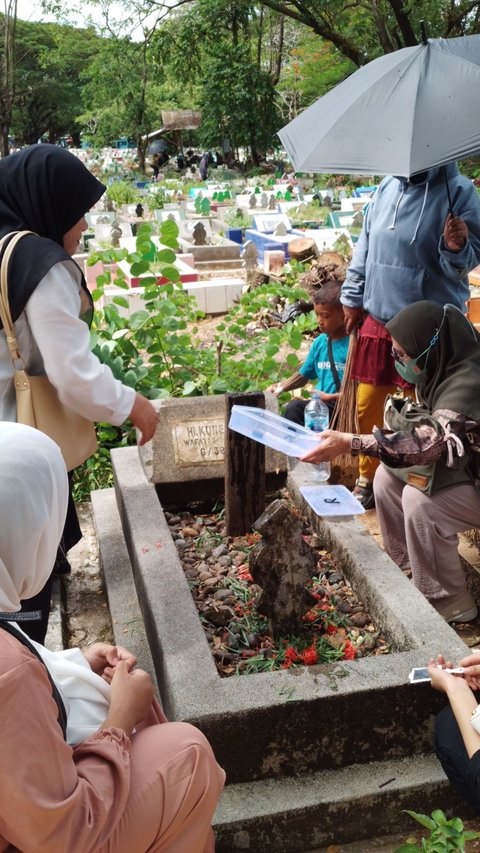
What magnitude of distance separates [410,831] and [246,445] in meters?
1.51

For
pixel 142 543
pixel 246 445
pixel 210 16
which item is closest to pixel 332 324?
pixel 246 445

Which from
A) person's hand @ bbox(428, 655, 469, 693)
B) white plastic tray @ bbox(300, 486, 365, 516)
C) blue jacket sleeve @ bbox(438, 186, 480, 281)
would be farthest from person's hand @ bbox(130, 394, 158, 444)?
blue jacket sleeve @ bbox(438, 186, 480, 281)

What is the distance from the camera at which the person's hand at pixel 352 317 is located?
362cm

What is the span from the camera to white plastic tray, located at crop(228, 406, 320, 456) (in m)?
2.88

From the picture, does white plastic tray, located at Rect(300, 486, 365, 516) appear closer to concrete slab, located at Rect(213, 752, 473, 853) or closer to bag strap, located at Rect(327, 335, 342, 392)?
bag strap, located at Rect(327, 335, 342, 392)

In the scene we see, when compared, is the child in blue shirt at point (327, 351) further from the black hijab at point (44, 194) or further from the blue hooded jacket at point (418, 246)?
the black hijab at point (44, 194)

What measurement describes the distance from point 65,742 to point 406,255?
8.40 feet

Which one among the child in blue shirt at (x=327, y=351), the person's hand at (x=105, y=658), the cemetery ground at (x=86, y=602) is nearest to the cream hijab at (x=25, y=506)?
the person's hand at (x=105, y=658)

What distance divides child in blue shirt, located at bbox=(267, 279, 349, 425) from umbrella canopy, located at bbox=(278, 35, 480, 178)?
0.65 meters

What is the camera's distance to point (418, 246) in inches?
129

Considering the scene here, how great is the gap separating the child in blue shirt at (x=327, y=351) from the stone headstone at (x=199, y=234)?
818 centimetres

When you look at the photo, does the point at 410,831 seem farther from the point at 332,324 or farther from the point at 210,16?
the point at 210,16

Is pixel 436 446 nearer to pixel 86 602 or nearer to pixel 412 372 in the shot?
pixel 412 372

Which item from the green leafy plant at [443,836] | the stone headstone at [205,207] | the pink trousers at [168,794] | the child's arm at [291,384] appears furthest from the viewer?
the stone headstone at [205,207]
